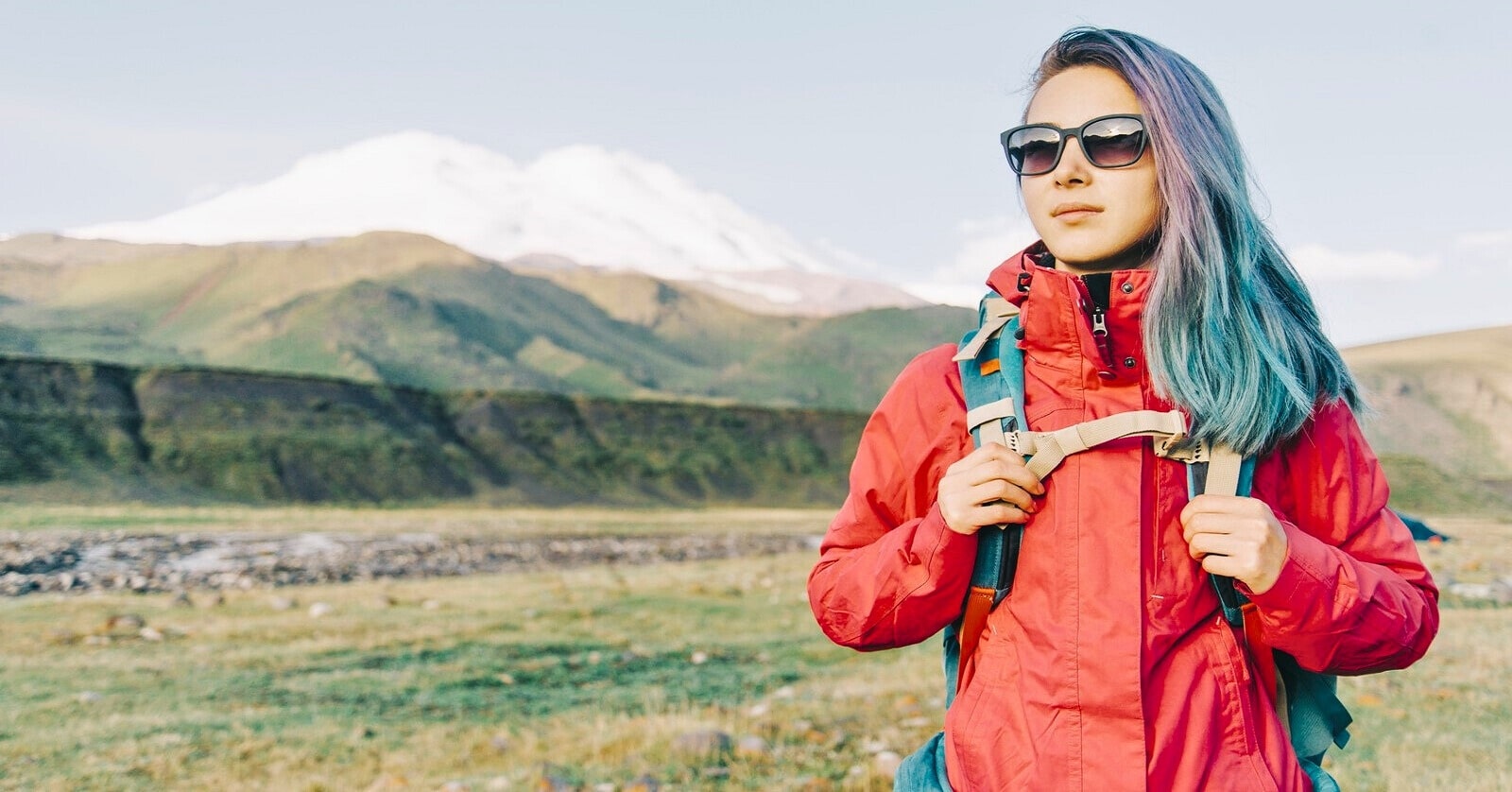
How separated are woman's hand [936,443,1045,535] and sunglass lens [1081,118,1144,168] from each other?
0.57m

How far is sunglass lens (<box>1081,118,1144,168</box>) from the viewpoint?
2.08m

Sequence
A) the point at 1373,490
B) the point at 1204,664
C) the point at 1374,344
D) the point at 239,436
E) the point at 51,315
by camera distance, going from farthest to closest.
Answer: the point at 1374,344, the point at 51,315, the point at 239,436, the point at 1373,490, the point at 1204,664

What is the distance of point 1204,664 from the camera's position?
1918 millimetres

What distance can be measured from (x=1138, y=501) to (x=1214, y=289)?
38 cm

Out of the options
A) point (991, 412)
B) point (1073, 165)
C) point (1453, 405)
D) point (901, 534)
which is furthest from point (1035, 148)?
point (1453, 405)

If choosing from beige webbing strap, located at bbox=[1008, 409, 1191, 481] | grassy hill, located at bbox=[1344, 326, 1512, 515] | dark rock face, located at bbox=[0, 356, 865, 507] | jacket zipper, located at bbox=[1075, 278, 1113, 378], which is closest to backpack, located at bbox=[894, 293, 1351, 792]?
beige webbing strap, located at bbox=[1008, 409, 1191, 481]

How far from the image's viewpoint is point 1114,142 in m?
2.10

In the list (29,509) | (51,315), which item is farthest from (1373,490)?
(51,315)

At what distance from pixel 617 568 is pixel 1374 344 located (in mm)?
153398

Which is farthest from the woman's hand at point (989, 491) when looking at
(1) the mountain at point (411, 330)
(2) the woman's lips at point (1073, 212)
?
(1) the mountain at point (411, 330)

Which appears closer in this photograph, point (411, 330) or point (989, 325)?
point (989, 325)

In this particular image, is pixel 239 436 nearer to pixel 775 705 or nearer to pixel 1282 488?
pixel 775 705

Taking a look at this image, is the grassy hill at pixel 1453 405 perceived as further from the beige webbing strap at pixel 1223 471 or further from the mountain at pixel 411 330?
the beige webbing strap at pixel 1223 471

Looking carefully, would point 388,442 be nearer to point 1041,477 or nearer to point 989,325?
point 989,325
